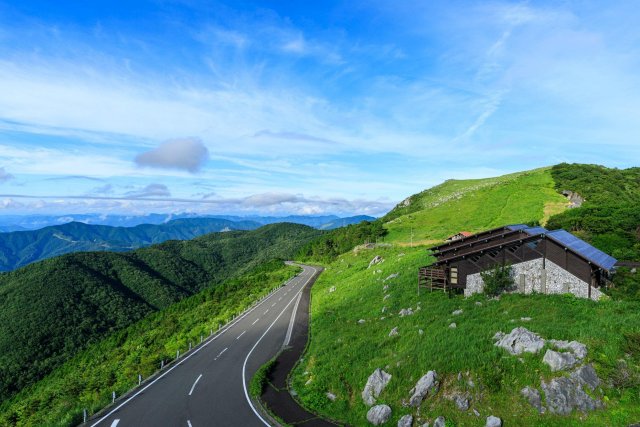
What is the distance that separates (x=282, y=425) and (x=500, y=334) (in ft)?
46.7

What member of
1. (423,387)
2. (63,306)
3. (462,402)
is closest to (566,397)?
(462,402)

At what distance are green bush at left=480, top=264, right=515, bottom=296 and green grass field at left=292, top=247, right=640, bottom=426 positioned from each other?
3.44ft

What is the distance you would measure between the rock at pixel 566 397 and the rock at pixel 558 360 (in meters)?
0.67

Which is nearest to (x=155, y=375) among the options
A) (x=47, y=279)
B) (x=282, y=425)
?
(x=282, y=425)

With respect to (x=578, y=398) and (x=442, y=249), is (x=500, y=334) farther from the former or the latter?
(x=442, y=249)

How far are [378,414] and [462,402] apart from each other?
14.4ft

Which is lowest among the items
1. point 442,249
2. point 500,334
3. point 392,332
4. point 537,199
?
point 392,332

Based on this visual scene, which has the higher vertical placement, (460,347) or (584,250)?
(584,250)

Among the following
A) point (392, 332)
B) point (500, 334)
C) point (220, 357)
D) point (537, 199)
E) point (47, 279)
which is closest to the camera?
point (500, 334)

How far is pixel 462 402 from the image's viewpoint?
61.8 ft

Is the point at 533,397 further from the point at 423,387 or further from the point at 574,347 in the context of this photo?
the point at 423,387

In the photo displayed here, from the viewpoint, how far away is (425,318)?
30547 mm

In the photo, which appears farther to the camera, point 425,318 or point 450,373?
point 425,318

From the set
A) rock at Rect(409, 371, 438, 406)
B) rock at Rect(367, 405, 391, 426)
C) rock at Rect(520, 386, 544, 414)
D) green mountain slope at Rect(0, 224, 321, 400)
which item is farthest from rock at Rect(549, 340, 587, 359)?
green mountain slope at Rect(0, 224, 321, 400)
